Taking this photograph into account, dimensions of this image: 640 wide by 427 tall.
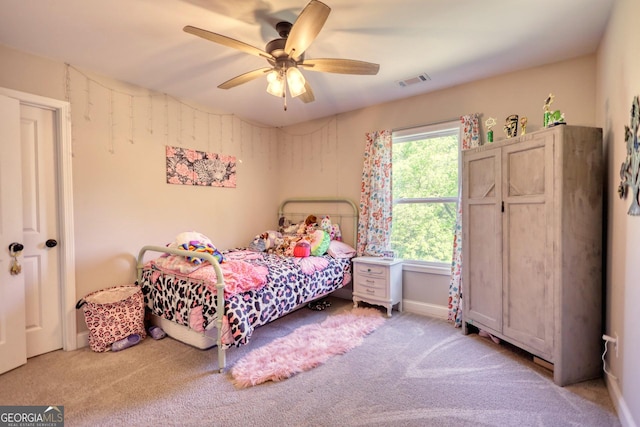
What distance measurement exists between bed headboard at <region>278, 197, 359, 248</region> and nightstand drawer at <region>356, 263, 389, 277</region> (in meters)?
0.49

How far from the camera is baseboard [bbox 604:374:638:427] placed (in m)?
1.56

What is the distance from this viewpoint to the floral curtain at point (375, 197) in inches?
142

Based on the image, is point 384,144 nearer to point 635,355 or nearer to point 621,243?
point 621,243

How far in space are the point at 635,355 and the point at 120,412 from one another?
2.91 metres

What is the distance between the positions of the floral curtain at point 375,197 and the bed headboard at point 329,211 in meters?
0.20

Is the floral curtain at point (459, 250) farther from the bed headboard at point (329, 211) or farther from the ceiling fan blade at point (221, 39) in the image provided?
the ceiling fan blade at point (221, 39)

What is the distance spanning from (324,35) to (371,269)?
2.41 m

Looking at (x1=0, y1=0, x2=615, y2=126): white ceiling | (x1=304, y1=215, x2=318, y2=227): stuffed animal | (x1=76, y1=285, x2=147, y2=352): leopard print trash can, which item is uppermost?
(x1=0, y1=0, x2=615, y2=126): white ceiling

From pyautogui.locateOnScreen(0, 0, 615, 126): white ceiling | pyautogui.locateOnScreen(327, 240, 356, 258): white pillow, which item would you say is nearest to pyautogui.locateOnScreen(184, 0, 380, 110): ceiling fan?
pyautogui.locateOnScreen(0, 0, 615, 126): white ceiling

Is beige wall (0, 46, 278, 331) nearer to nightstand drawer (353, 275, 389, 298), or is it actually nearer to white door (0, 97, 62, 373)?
white door (0, 97, 62, 373)

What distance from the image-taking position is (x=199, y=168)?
3602 mm

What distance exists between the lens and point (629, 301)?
1628 mm

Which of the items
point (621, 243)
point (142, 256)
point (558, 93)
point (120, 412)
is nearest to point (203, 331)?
point (120, 412)

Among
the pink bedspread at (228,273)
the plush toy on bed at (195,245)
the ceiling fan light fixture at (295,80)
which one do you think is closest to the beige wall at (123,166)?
the plush toy on bed at (195,245)
